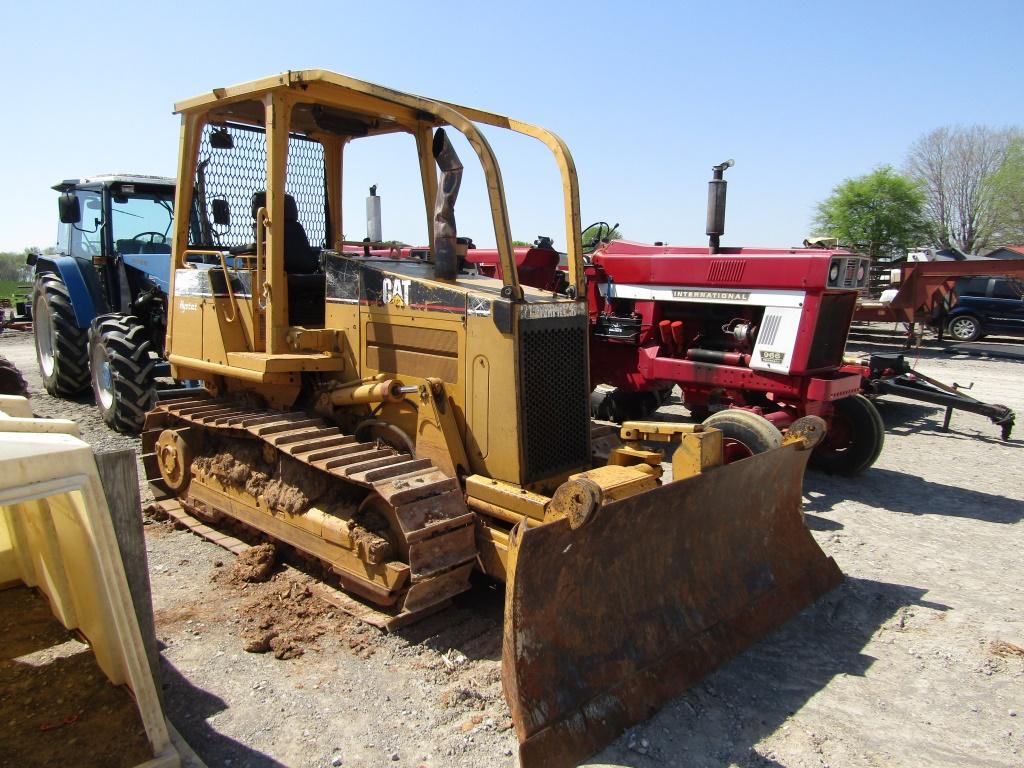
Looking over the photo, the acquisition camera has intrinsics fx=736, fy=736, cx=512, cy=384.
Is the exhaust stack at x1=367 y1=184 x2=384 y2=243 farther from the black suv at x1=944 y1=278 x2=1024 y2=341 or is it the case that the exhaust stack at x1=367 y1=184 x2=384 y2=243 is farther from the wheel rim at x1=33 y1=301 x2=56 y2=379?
the black suv at x1=944 y1=278 x2=1024 y2=341

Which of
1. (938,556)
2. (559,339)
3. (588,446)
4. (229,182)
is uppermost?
(229,182)

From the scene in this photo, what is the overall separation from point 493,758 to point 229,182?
4337mm

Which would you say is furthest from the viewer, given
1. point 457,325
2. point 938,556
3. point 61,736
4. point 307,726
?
point 938,556

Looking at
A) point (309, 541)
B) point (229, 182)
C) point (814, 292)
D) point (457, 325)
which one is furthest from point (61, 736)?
point (814, 292)

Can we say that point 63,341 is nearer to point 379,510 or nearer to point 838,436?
point 379,510

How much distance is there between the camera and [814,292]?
6781mm

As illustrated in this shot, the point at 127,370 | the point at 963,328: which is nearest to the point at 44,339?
the point at 127,370

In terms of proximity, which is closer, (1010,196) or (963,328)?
(963,328)

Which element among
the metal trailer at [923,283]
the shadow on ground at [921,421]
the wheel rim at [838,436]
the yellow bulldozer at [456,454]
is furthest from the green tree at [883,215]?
the yellow bulldozer at [456,454]

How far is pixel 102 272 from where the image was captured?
9.05 meters

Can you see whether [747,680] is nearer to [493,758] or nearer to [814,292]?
[493,758]

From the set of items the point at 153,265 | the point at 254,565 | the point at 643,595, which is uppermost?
the point at 153,265

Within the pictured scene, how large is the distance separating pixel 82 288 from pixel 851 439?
9.15m

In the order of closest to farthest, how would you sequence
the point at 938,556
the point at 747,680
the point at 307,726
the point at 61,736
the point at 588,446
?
the point at 61,736 < the point at 307,726 < the point at 747,680 < the point at 588,446 < the point at 938,556
